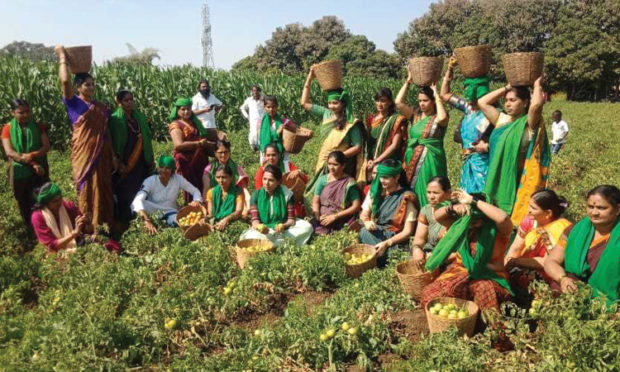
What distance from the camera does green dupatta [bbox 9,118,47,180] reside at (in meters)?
6.72

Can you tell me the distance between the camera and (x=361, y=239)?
19.4ft

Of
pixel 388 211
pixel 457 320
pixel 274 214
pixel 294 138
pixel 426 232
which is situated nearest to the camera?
pixel 457 320

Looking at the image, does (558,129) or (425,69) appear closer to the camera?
(425,69)

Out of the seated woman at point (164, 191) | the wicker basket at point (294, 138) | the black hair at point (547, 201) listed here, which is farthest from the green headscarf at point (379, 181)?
the seated woman at point (164, 191)

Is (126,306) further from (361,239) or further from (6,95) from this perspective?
(6,95)

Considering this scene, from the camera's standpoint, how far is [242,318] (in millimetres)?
4637

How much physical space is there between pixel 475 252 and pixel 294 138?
3720 millimetres

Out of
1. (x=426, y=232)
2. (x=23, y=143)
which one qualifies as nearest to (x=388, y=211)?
(x=426, y=232)

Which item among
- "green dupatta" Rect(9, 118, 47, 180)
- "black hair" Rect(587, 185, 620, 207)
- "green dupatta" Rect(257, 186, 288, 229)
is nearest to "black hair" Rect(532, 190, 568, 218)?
"black hair" Rect(587, 185, 620, 207)

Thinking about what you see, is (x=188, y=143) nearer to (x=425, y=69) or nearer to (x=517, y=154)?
(x=425, y=69)

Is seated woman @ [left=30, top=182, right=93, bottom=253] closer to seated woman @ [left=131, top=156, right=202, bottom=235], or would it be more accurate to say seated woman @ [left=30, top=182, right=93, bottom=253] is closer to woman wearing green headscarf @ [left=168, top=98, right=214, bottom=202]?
seated woman @ [left=131, top=156, right=202, bottom=235]

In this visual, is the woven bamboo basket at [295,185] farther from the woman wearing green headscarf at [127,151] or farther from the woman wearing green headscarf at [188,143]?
the woman wearing green headscarf at [127,151]

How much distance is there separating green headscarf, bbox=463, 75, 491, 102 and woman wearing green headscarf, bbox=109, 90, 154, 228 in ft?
15.0

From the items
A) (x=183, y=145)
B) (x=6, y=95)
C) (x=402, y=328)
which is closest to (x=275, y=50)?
(x=6, y=95)
